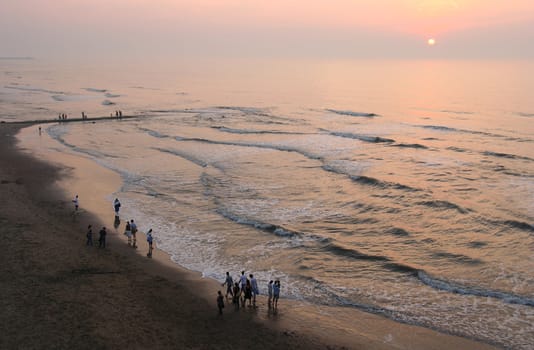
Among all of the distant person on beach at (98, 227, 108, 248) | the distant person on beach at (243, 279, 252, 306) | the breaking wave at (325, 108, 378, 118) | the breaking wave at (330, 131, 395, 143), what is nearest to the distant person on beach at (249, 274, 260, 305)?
the distant person on beach at (243, 279, 252, 306)

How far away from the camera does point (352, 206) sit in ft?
92.6

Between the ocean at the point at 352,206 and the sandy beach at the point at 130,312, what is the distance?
144cm

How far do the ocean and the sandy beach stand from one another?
1444 mm

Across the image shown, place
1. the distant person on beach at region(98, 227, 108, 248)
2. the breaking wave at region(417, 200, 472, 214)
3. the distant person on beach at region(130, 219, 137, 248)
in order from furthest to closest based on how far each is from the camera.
A: the breaking wave at region(417, 200, 472, 214), the distant person on beach at region(130, 219, 137, 248), the distant person on beach at region(98, 227, 108, 248)

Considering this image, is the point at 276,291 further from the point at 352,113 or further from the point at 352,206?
the point at 352,113

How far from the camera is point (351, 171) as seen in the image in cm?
3650

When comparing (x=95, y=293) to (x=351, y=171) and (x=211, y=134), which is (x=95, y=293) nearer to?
(x=351, y=171)

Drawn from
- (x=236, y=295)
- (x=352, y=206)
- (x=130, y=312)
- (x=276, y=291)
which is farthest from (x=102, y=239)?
(x=352, y=206)

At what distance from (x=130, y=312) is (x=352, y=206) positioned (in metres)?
15.8

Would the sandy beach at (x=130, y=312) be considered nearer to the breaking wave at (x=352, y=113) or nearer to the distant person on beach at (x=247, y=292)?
the distant person on beach at (x=247, y=292)

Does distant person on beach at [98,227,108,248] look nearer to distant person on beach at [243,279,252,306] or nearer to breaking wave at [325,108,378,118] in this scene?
distant person on beach at [243,279,252,306]

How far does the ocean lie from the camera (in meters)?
18.1

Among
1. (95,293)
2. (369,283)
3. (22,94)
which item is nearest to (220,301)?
(95,293)

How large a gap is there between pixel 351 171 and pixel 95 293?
23515 millimetres
